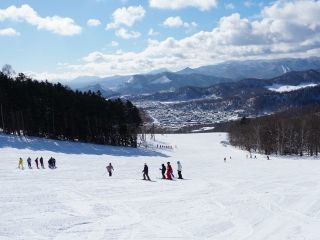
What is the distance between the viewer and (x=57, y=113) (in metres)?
75.8

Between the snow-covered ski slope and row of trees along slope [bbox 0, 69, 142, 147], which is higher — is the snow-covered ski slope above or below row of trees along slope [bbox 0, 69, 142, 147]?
below

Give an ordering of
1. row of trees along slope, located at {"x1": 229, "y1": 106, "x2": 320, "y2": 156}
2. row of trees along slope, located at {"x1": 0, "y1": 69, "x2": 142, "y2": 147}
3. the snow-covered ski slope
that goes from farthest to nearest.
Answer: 1. row of trees along slope, located at {"x1": 229, "y1": 106, "x2": 320, "y2": 156}
2. row of trees along slope, located at {"x1": 0, "y1": 69, "x2": 142, "y2": 147}
3. the snow-covered ski slope

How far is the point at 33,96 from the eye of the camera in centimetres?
7388

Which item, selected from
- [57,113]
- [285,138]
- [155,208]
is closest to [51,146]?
[57,113]

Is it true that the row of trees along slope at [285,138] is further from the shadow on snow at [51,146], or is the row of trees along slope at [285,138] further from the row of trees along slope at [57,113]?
the shadow on snow at [51,146]

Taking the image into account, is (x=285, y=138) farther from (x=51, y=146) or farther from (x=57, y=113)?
(x=51, y=146)

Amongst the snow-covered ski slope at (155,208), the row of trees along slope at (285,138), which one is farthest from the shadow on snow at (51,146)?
the row of trees along slope at (285,138)

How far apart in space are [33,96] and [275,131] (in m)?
57.2

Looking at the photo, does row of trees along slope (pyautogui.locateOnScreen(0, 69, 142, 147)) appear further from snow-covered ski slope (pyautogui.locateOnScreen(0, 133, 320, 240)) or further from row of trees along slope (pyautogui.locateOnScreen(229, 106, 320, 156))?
snow-covered ski slope (pyautogui.locateOnScreen(0, 133, 320, 240))

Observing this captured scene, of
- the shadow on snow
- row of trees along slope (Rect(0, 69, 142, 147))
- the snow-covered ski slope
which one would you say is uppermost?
row of trees along slope (Rect(0, 69, 142, 147))

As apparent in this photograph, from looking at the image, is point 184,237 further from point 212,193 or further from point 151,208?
point 212,193

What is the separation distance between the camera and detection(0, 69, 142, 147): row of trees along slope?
71.8 m

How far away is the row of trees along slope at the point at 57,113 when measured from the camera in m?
71.8

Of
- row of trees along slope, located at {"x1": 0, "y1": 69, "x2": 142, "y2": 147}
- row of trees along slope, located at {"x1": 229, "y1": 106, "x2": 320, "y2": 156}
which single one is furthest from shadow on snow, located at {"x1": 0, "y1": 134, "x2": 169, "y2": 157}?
row of trees along slope, located at {"x1": 229, "y1": 106, "x2": 320, "y2": 156}
